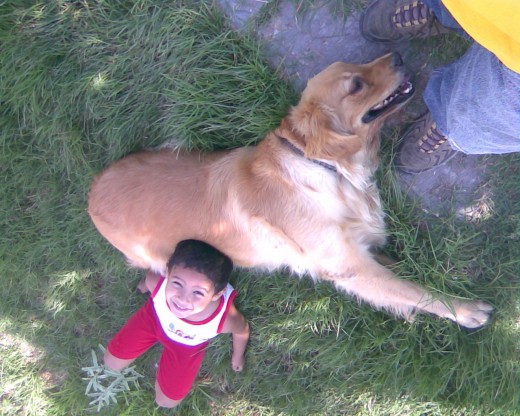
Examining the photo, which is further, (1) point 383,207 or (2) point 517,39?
(1) point 383,207

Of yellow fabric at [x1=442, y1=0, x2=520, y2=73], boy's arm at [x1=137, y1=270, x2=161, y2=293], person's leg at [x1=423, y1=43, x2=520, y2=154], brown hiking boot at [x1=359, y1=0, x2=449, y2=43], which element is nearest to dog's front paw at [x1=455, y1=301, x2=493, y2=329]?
person's leg at [x1=423, y1=43, x2=520, y2=154]

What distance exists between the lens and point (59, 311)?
3699 millimetres

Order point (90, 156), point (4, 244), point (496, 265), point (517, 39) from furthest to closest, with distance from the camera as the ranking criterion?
1. point (4, 244)
2. point (90, 156)
3. point (496, 265)
4. point (517, 39)

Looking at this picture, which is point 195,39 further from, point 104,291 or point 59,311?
point 59,311

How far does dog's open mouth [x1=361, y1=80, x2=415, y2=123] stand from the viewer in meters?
2.51

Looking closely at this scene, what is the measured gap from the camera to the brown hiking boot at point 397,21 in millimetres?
2590

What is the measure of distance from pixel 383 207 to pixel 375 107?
0.76 meters

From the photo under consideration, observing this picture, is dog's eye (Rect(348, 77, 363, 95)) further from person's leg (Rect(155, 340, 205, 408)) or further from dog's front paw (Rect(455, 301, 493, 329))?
person's leg (Rect(155, 340, 205, 408))

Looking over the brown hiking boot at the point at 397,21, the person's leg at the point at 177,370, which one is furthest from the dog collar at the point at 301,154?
the person's leg at the point at 177,370

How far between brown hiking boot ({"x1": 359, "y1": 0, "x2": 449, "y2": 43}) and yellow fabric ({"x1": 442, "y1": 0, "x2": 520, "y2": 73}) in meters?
1.15

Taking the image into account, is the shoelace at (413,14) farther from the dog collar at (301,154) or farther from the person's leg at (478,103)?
the dog collar at (301,154)

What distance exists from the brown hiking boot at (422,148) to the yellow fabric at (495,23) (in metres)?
1.02

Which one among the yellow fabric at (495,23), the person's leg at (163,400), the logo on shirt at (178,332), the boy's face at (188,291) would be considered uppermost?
the yellow fabric at (495,23)

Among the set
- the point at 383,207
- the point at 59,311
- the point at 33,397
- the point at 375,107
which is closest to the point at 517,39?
the point at 375,107
